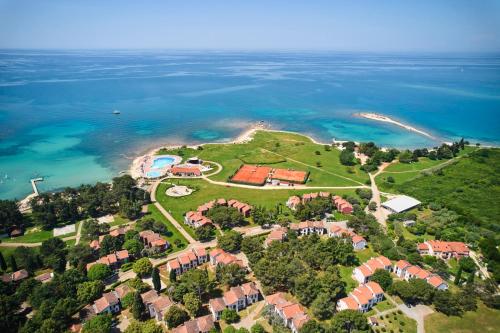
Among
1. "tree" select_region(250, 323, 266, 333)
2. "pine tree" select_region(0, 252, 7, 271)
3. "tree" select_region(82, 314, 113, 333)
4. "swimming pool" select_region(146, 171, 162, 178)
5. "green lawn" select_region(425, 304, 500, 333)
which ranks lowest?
"swimming pool" select_region(146, 171, 162, 178)

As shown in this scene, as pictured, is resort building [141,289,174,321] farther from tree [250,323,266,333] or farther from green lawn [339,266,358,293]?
green lawn [339,266,358,293]

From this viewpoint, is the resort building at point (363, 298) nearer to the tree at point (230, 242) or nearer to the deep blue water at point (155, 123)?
the tree at point (230, 242)

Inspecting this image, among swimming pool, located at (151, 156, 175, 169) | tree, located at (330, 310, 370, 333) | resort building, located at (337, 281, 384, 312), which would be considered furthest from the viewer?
swimming pool, located at (151, 156, 175, 169)

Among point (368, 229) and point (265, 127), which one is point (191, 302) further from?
point (265, 127)

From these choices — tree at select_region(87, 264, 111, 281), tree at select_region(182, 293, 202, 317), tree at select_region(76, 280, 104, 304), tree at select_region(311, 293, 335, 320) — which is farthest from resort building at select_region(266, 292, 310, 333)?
tree at select_region(87, 264, 111, 281)

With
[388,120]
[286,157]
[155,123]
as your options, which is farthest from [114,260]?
[388,120]

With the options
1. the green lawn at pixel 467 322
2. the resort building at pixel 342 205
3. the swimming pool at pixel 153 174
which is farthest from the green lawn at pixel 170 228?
the green lawn at pixel 467 322

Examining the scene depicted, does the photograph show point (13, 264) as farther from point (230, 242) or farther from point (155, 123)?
point (155, 123)
